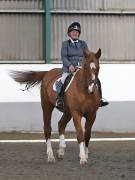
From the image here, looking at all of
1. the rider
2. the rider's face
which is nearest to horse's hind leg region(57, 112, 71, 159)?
the rider

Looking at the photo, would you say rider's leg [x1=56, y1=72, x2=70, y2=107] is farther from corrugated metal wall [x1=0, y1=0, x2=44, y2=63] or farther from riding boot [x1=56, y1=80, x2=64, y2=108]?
corrugated metal wall [x1=0, y1=0, x2=44, y2=63]

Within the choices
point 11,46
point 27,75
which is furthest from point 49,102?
point 11,46

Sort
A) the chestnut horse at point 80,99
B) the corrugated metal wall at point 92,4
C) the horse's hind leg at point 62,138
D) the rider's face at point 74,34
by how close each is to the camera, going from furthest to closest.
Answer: the corrugated metal wall at point 92,4
the horse's hind leg at point 62,138
the rider's face at point 74,34
the chestnut horse at point 80,99

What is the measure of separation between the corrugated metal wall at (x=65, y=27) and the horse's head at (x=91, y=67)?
564 centimetres

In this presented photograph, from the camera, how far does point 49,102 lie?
35.7 feet

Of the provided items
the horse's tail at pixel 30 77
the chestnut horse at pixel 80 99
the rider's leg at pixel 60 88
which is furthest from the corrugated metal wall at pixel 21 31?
the rider's leg at pixel 60 88

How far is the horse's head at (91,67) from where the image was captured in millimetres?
9438

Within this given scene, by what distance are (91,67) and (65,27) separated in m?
5.91

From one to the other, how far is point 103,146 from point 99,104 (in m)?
2.71

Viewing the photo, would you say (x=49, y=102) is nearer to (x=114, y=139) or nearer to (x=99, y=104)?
(x=99, y=104)

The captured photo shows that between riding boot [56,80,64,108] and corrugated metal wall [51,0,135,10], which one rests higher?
corrugated metal wall [51,0,135,10]

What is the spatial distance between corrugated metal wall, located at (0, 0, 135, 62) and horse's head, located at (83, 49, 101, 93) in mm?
5642

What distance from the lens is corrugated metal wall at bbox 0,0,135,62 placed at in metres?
15.0

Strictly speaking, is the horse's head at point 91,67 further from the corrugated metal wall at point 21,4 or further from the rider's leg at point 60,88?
the corrugated metal wall at point 21,4
